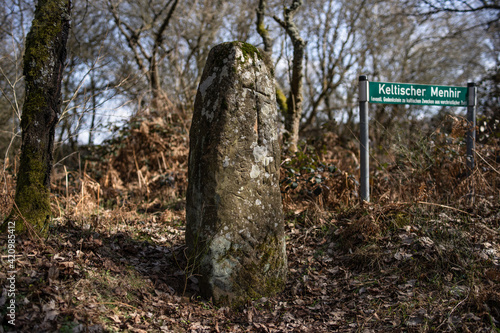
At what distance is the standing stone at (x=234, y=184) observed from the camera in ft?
10.7

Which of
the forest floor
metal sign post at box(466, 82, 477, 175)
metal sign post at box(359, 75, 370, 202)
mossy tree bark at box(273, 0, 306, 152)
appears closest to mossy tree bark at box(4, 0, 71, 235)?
the forest floor

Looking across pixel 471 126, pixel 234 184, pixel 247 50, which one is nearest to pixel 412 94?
pixel 471 126

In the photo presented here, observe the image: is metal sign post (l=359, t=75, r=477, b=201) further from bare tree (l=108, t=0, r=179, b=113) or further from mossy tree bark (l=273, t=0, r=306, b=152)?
bare tree (l=108, t=0, r=179, b=113)

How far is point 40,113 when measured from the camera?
3340mm

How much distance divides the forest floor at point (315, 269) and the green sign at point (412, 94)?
886 millimetres

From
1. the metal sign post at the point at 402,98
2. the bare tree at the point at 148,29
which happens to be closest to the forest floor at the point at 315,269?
the metal sign post at the point at 402,98

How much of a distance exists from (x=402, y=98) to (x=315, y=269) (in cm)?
249

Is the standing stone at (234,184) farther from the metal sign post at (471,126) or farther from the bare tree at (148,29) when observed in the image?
the bare tree at (148,29)

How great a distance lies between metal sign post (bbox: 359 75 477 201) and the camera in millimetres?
4594

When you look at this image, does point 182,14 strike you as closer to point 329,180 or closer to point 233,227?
point 329,180

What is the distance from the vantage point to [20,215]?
3314 millimetres

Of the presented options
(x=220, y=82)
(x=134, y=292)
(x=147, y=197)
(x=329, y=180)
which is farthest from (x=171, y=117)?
(x=134, y=292)

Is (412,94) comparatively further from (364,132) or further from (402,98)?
(364,132)

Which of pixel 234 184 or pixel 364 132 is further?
pixel 364 132
